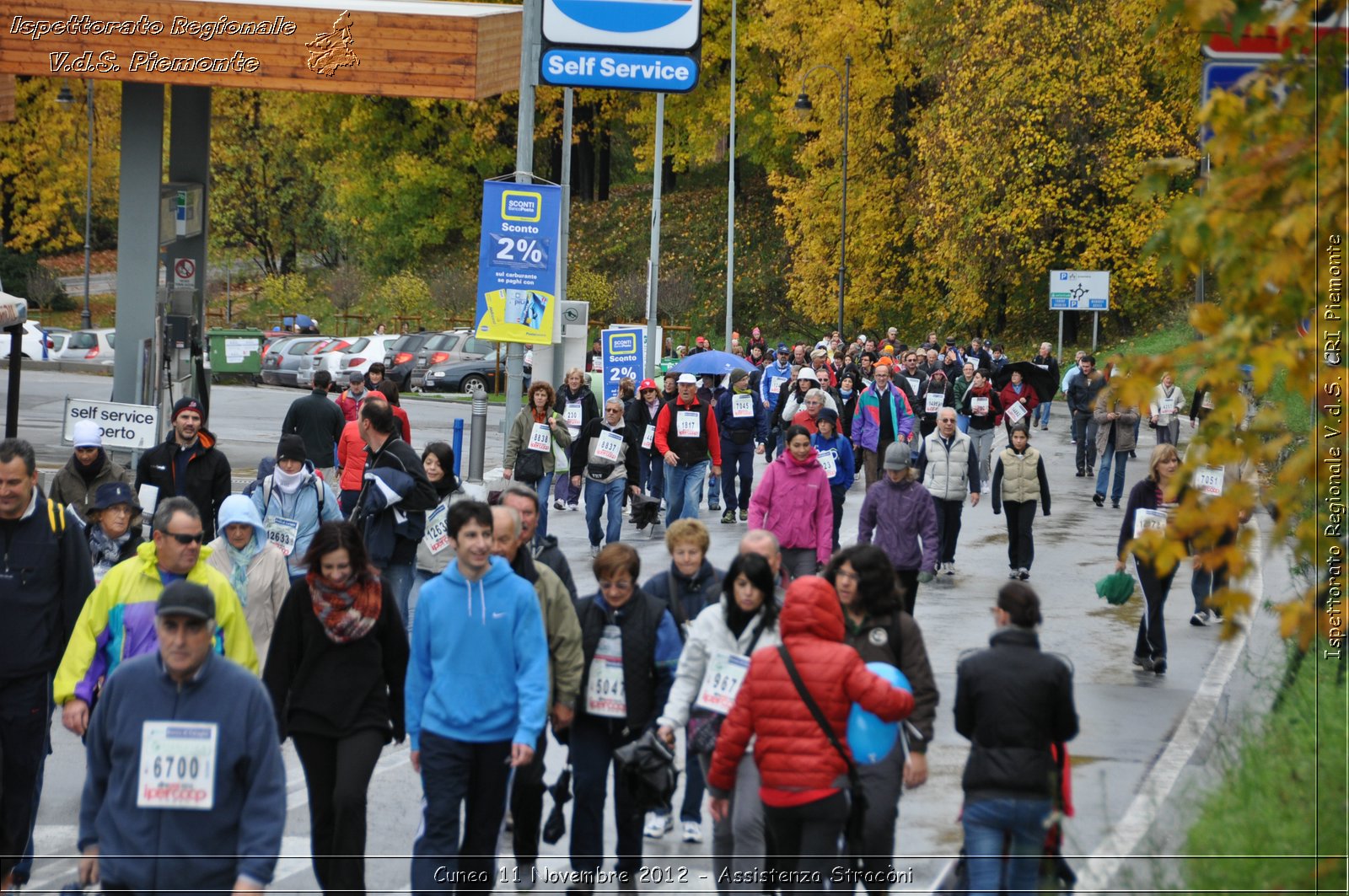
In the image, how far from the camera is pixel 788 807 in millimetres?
6203

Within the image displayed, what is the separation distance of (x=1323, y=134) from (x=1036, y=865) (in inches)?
113

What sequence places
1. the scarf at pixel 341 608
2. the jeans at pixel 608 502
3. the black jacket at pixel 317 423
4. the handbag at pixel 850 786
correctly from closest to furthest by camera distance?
the handbag at pixel 850 786 < the scarf at pixel 341 608 < the black jacket at pixel 317 423 < the jeans at pixel 608 502

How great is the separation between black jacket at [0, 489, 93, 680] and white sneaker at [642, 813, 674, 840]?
2912mm

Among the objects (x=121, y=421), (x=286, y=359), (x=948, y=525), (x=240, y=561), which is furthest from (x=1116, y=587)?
(x=286, y=359)

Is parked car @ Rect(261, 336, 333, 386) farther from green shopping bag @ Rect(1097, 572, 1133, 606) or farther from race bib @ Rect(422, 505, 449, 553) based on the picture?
green shopping bag @ Rect(1097, 572, 1133, 606)

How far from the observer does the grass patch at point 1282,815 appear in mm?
5781

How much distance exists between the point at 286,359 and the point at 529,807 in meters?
38.7

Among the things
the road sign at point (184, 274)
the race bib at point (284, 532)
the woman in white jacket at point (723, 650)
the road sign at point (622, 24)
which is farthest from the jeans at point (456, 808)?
the road sign at point (184, 274)

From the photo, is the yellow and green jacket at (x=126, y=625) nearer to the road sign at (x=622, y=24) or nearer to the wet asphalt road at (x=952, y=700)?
the wet asphalt road at (x=952, y=700)

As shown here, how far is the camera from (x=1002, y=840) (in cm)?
641

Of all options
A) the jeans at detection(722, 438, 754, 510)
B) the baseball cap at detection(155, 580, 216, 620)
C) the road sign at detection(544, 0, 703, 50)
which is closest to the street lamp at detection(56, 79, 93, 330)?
the jeans at detection(722, 438, 754, 510)

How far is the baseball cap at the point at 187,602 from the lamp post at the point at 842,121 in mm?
38955

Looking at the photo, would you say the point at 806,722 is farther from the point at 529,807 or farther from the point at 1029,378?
the point at 1029,378

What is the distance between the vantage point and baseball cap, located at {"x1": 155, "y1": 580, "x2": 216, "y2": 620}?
5270 mm
